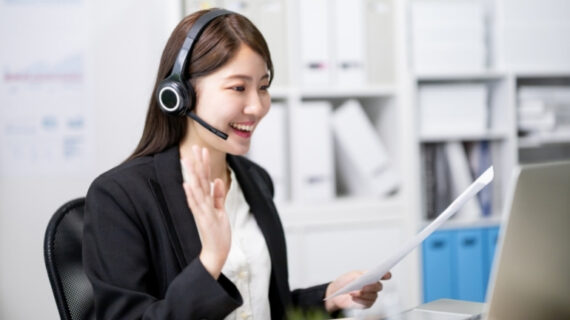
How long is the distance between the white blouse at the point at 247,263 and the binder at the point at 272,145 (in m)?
0.99

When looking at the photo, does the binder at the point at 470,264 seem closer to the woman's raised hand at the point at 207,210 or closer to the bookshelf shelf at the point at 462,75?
the bookshelf shelf at the point at 462,75

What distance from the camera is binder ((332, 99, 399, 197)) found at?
8.44 feet

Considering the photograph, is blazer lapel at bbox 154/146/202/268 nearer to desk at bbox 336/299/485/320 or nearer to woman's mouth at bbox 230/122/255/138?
woman's mouth at bbox 230/122/255/138

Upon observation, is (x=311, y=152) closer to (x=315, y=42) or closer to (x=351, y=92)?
(x=351, y=92)

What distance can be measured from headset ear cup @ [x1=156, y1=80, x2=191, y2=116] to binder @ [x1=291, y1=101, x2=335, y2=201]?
1.25 meters

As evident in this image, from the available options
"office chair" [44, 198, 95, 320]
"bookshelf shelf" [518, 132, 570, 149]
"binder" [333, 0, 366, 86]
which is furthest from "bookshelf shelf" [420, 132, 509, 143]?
"office chair" [44, 198, 95, 320]

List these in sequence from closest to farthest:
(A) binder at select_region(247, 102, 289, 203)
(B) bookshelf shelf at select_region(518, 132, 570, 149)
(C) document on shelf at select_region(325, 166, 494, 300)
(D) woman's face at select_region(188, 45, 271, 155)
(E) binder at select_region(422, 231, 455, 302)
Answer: (C) document on shelf at select_region(325, 166, 494, 300) < (D) woman's face at select_region(188, 45, 271, 155) < (A) binder at select_region(247, 102, 289, 203) < (E) binder at select_region(422, 231, 455, 302) < (B) bookshelf shelf at select_region(518, 132, 570, 149)

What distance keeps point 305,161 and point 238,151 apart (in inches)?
46.8

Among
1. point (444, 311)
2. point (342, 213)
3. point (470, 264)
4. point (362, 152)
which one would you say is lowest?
point (470, 264)

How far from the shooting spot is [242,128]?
1361 millimetres

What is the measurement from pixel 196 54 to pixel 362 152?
4.52 ft

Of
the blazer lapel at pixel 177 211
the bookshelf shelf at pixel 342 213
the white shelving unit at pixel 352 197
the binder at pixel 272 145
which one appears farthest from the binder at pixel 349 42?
the blazer lapel at pixel 177 211

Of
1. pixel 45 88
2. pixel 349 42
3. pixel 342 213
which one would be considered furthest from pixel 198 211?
pixel 45 88

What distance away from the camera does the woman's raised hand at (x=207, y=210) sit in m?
1.06
